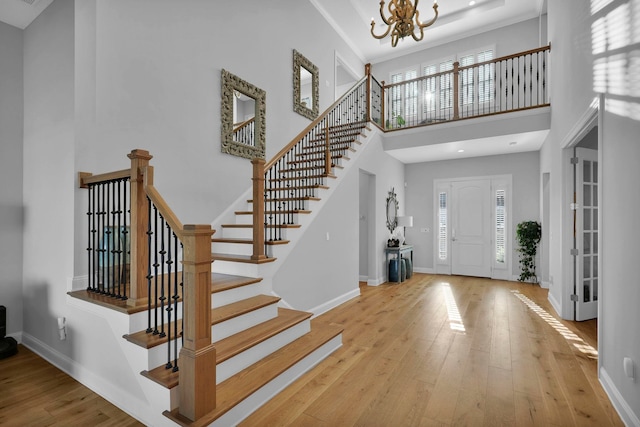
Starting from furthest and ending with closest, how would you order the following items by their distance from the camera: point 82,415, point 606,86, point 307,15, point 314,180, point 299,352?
point 307,15
point 314,180
point 299,352
point 606,86
point 82,415

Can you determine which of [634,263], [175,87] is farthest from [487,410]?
[175,87]


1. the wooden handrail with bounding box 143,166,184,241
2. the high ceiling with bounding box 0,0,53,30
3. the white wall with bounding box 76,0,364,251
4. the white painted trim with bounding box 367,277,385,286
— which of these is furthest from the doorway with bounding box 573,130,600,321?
the high ceiling with bounding box 0,0,53,30

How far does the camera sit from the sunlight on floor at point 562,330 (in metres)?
3.17

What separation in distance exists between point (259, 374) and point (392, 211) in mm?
5529

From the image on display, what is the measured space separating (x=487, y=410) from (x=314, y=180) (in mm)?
3365

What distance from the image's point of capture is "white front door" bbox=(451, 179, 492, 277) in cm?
727

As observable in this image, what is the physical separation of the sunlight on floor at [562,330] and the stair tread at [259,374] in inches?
98.9

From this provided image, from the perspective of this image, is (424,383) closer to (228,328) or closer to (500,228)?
(228,328)

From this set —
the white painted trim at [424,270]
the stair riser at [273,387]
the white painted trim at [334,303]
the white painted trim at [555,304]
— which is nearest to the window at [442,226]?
the white painted trim at [424,270]

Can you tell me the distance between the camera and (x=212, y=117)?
404 cm

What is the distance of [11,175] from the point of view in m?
3.34

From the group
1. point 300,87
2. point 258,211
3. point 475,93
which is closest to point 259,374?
point 258,211

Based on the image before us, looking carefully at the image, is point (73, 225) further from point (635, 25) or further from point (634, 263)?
point (635, 25)

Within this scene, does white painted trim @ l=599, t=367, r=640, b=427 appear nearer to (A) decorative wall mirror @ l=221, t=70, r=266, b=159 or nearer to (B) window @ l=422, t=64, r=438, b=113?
(A) decorative wall mirror @ l=221, t=70, r=266, b=159
